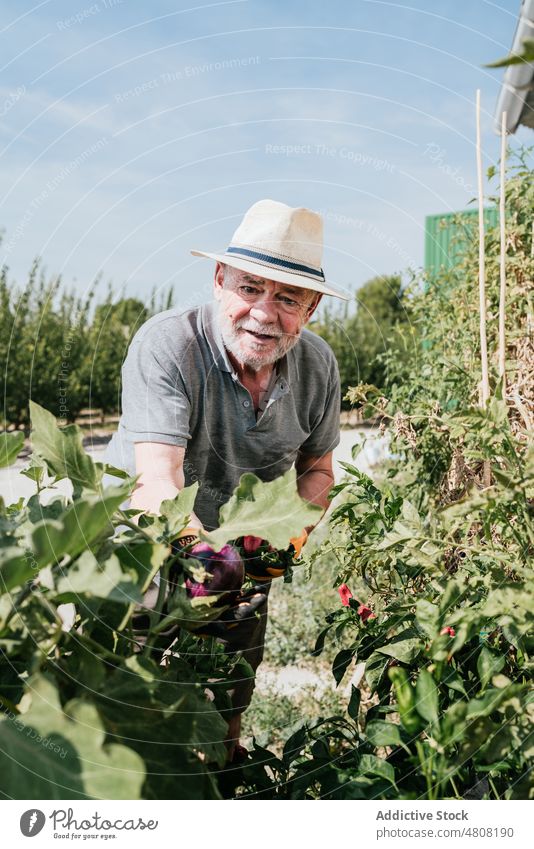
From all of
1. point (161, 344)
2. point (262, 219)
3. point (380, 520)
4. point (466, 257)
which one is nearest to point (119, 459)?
point (161, 344)

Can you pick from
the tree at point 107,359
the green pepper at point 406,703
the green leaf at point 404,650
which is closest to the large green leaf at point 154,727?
the green pepper at point 406,703

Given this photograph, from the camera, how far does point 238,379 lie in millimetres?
1710

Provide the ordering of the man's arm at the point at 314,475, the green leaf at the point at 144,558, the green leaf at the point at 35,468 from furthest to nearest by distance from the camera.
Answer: the man's arm at the point at 314,475 < the green leaf at the point at 35,468 < the green leaf at the point at 144,558

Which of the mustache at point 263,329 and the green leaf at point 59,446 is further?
the mustache at point 263,329

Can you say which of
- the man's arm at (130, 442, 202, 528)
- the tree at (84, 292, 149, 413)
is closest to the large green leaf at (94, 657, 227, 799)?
the man's arm at (130, 442, 202, 528)

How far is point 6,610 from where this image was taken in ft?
1.85

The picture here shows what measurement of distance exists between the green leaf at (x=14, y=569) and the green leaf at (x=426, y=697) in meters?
0.42

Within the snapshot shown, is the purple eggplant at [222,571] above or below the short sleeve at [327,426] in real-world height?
below

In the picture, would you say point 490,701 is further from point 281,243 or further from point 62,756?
point 281,243

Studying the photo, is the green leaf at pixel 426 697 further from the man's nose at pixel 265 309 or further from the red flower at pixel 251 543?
the man's nose at pixel 265 309

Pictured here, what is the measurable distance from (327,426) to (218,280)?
551 mm

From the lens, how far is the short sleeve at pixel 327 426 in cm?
194
